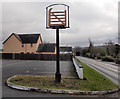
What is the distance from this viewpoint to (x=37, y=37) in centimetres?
5222

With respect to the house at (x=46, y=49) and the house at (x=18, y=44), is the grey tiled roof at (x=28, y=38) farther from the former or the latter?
the house at (x=46, y=49)

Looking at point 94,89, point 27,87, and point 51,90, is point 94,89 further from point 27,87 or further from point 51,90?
point 27,87

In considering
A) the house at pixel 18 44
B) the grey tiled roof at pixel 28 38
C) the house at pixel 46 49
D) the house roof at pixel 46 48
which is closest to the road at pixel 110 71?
the house at pixel 46 49

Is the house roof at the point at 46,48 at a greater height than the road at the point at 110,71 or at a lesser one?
greater

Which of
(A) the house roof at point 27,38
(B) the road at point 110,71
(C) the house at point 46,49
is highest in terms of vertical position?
(A) the house roof at point 27,38

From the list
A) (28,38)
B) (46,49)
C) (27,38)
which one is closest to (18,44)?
(27,38)

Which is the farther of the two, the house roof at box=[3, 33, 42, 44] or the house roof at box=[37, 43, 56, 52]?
the house roof at box=[37, 43, 56, 52]

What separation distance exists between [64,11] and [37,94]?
4731mm

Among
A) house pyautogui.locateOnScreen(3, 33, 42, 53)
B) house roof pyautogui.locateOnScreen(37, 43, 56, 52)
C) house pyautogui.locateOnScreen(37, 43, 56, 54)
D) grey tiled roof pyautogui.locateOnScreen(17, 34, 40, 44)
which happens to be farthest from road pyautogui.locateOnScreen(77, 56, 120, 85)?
grey tiled roof pyautogui.locateOnScreen(17, 34, 40, 44)

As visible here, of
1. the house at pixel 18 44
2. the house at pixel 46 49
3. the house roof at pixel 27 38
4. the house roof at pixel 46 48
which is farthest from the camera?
the house roof at pixel 46 48

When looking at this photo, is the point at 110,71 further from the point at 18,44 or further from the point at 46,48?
the point at 18,44

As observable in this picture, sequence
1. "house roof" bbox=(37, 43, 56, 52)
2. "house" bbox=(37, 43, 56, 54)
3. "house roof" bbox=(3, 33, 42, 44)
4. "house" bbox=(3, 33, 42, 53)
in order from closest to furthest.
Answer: "house" bbox=(3, 33, 42, 53) → "house roof" bbox=(3, 33, 42, 44) → "house" bbox=(37, 43, 56, 54) → "house roof" bbox=(37, 43, 56, 52)

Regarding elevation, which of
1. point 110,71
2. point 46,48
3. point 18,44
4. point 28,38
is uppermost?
point 28,38

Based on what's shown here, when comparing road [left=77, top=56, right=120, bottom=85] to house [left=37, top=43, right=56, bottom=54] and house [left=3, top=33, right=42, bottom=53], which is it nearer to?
house [left=37, top=43, right=56, bottom=54]
